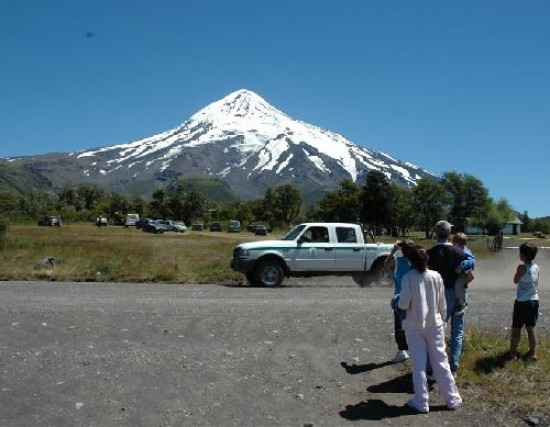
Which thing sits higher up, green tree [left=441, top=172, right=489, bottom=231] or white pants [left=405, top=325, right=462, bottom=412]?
green tree [left=441, top=172, right=489, bottom=231]

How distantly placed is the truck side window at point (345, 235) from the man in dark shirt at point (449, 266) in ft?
36.7

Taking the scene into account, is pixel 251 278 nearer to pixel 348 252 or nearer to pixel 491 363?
pixel 348 252

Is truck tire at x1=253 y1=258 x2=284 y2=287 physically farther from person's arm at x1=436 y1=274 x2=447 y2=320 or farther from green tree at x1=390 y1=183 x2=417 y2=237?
green tree at x1=390 y1=183 x2=417 y2=237

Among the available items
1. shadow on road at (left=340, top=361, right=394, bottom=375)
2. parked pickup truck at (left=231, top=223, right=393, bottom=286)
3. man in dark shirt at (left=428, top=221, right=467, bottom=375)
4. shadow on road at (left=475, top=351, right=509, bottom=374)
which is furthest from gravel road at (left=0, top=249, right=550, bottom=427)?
parked pickup truck at (left=231, top=223, right=393, bottom=286)

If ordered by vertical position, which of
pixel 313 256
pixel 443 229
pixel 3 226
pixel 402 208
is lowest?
pixel 313 256

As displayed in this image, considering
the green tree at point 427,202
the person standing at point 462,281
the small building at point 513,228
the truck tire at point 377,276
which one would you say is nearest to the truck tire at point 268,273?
the truck tire at point 377,276

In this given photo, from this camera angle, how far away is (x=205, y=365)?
8.18 meters

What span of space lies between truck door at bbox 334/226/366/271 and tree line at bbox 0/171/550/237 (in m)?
66.8

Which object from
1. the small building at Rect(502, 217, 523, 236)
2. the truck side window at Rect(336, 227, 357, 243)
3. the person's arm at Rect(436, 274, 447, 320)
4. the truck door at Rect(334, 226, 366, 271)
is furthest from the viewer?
the small building at Rect(502, 217, 523, 236)

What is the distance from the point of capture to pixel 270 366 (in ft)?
27.1

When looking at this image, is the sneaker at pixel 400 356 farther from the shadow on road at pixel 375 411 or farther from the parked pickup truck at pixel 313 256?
the parked pickup truck at pixel 313 256

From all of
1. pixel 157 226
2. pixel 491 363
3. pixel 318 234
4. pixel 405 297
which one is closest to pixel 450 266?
pixel 405 297

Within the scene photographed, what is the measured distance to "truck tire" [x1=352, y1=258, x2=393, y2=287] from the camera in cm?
1884

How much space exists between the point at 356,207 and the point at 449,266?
90962 mm
